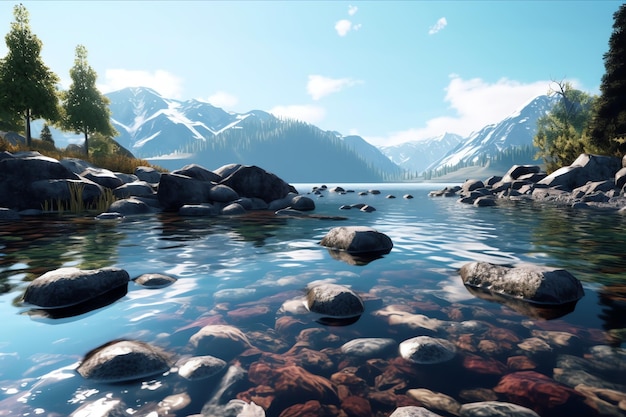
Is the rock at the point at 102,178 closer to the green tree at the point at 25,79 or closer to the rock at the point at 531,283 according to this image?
the green tree at the point at 25,79

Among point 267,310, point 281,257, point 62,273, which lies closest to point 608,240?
point 281,257

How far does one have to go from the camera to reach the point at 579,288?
19.2 feet

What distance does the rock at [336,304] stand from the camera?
5.07 meters

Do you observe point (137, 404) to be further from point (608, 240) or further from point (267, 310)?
point (608, 240)

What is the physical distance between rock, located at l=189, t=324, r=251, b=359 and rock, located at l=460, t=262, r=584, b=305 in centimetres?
423

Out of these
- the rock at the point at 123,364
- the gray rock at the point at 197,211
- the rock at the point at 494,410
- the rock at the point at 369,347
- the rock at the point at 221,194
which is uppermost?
the rock at the point at 221,194

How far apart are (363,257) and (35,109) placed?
3522cm

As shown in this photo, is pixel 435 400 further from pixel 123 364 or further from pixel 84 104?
pixel 84 104

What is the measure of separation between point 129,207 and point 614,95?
41146mm

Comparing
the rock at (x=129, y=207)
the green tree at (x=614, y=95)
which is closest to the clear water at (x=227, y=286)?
the rock at (x=129, y=207)

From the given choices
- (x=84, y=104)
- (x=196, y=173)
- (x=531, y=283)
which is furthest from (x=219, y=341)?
(x=84, y=104)

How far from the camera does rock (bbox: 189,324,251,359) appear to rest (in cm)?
396

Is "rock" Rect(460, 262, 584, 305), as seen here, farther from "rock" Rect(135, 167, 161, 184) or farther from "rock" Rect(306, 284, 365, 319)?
"rock" Rect(135, 167, 161, 184)

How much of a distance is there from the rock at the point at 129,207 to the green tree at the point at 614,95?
3841 cm
